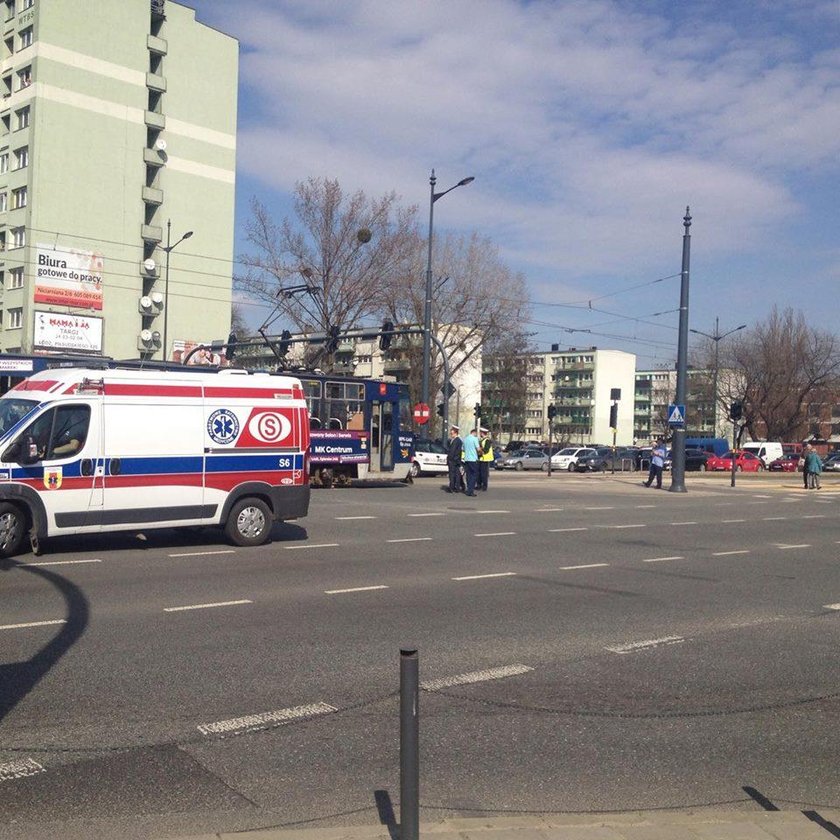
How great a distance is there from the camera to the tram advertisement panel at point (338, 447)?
27.8 meters

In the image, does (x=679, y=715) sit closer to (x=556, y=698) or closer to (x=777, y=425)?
(x=556, y=698)

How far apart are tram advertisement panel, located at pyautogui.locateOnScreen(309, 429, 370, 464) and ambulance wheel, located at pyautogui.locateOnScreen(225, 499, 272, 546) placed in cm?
1307

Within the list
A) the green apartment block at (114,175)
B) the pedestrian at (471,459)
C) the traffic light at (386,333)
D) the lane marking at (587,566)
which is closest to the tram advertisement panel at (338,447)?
the pedestrian at (471,459)

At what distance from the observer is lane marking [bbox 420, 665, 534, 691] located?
6918mm

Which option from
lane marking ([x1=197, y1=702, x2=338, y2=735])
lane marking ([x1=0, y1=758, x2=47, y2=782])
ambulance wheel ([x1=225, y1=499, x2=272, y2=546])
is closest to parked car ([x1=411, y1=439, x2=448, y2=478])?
ambulance wheel ([x1=225, y1=499, x2=272, y2=546])

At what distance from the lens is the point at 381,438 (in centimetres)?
3012

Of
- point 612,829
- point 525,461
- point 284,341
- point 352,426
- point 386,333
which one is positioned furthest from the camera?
point 525,461

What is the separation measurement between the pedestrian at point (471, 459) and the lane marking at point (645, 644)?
699 inches

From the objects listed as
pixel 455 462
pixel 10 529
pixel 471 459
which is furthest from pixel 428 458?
pixel 10 529

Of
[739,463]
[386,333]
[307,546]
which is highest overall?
[386,333]

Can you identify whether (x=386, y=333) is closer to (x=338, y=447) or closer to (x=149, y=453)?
(x=338, y=447)

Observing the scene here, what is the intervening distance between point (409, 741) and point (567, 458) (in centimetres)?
5735

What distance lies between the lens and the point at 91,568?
11727 mm

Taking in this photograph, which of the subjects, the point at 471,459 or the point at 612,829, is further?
the point at 471,459
